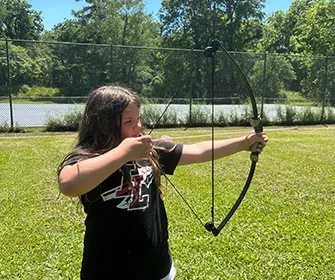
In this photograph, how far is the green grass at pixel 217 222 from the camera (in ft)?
8.73

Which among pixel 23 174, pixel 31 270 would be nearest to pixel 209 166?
pixel 23 174

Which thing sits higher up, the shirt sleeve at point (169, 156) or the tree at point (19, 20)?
the tree at point (19, 20)

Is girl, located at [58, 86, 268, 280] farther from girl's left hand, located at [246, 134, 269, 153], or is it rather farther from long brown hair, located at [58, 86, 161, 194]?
girl's left hand, located at [246, 134, 269, 153]

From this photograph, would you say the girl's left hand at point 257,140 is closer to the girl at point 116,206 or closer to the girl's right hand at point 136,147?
the girl at point 116,206

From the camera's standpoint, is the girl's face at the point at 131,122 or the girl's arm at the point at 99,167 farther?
the girl's face at the point at 131,122

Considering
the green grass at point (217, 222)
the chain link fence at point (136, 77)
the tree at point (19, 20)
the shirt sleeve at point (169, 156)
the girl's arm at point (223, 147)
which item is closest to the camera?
the shirt sleeve at point (169, 156)

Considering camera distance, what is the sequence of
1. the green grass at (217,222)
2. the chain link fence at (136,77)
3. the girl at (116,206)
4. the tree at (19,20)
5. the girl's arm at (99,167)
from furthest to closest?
the tree at (19,20) < the chain link fence at (136,77) < the green grass at (217,222) < the girl at (116,206) < the girl's arm at (99,167)

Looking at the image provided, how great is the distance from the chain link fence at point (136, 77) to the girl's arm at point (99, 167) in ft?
25.5

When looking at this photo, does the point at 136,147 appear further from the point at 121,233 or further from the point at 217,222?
the point at 217,222

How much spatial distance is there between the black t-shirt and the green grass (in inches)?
50.6

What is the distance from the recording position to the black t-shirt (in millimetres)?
1338

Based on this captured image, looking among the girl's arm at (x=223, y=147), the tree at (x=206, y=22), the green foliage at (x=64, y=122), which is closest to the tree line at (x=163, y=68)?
the girl's arm at (x=223, y=147)

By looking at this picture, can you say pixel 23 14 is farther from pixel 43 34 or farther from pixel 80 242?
pixel 80 242

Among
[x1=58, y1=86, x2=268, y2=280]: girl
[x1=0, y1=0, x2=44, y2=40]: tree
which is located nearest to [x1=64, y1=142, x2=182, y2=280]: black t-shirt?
[x1=58, y1=86, x2=268, y2=280]: girl
